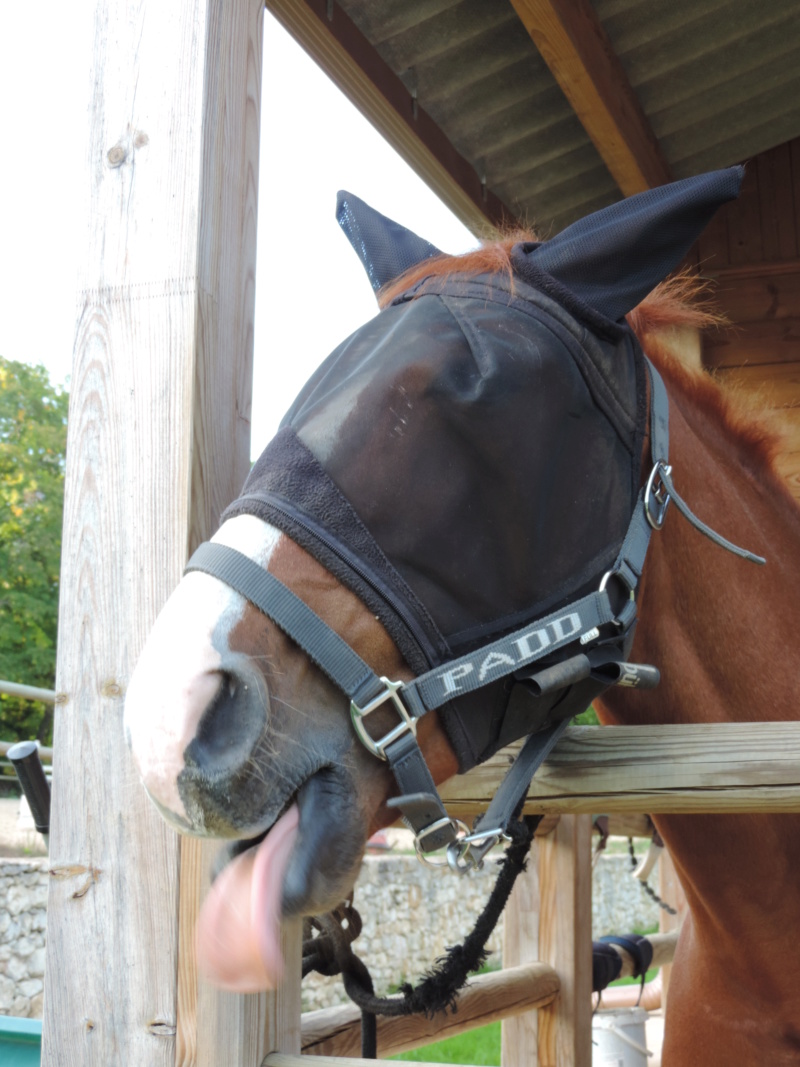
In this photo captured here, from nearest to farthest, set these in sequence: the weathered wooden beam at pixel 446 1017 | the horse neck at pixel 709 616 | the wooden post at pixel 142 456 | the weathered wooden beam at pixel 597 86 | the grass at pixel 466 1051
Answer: the wooden post at pixel 142 456
the horse neck at pixel 709 616
the weathered wooden beam at pixel 446 1017
the weathered wooden beam at pixel 597 86
the grass at pixel 466 1051

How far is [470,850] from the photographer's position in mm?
1171

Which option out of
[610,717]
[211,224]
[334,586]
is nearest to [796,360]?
[610,717]

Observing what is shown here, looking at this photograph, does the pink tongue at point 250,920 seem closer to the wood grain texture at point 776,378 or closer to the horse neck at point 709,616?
the horse neck at point 709,616

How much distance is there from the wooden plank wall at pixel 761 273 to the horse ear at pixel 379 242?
9.15 ft

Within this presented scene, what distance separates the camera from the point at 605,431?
1.32m

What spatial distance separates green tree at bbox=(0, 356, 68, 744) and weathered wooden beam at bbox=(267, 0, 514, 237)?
16.2 meters

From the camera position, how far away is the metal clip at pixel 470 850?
1.15 metres

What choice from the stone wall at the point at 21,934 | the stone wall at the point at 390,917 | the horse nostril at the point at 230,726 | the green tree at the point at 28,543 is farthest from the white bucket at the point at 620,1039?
the green tree at the point at 28,543

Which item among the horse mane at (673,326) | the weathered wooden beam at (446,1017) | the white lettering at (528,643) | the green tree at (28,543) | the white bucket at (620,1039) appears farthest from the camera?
the green tree at (28,543)

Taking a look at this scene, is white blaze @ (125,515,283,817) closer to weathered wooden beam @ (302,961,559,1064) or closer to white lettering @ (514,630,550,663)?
white lettering @ (514,630,550,663)

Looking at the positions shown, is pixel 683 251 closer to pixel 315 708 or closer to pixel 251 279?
pixel 251 279

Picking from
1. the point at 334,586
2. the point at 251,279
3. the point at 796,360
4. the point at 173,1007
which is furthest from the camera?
the point at 796,360

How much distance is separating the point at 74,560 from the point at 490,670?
25.6 inches

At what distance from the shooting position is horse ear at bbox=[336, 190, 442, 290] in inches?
62.4
